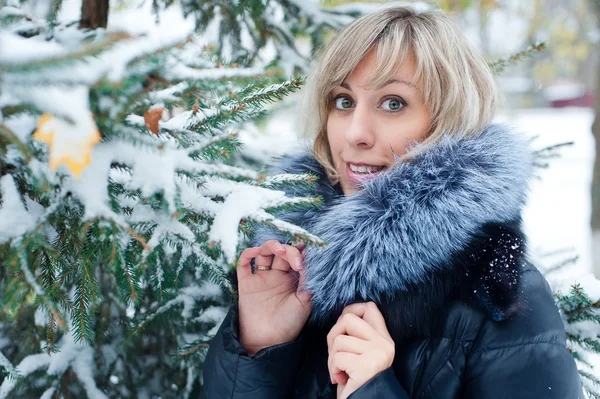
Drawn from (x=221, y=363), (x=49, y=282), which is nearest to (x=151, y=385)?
(x=221, y=363)

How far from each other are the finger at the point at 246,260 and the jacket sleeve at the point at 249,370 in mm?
194

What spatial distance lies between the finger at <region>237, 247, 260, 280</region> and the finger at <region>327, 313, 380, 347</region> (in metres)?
0.34

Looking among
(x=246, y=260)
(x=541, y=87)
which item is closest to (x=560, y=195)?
(x=541, y=87)

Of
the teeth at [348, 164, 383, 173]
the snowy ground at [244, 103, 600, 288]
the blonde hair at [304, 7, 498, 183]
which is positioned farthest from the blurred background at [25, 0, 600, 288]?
the teeth at [348, 164, 383, 173]

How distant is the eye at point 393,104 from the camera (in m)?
1.65

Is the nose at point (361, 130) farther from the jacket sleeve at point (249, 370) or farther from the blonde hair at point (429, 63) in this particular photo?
the jacket sleeve at point (249, 370)

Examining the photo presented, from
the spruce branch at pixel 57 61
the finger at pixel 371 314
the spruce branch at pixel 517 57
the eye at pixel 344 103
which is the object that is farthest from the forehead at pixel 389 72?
the spruce branch at pixel 57 61

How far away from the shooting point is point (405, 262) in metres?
1.39

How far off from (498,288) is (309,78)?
1.14 meters

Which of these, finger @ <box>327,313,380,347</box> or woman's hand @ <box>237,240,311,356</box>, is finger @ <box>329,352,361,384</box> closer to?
finger @ <box>327,313,380,347</box>

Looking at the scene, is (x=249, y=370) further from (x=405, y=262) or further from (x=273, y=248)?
(x=405, y=262)

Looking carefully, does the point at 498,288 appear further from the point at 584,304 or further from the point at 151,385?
the point at 151,385

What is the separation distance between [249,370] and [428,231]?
74cm

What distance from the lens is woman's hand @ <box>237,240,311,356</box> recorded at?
161 cm
